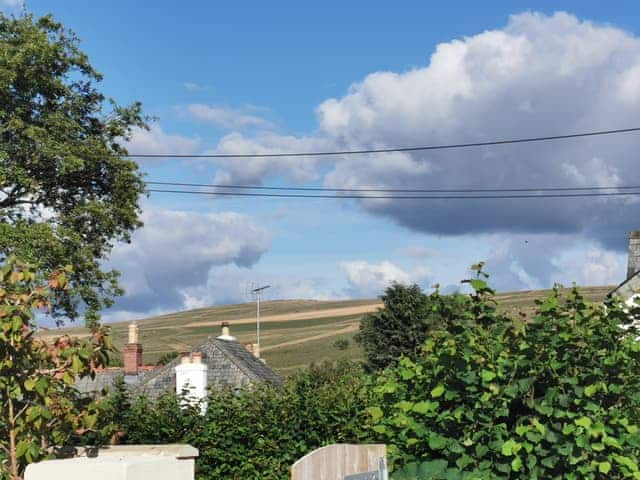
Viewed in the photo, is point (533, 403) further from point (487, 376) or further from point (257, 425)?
point (257, 425)

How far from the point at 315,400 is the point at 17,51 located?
22.6 m

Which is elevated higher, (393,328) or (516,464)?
(393,328)

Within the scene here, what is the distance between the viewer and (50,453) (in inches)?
271

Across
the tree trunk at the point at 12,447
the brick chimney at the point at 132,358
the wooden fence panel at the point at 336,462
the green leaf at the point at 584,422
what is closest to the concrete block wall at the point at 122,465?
the tree trunk at the point at 12,447

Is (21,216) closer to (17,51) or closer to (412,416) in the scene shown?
(17,51)

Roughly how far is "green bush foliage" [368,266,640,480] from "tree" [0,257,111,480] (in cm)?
245

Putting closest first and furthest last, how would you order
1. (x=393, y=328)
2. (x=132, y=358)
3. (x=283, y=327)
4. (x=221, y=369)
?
(x=221, y=369) < (x=132, y=358) < (x=393, y=328) < (x=283, y=327)

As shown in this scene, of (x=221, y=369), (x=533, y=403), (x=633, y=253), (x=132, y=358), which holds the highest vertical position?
(x=633, y=253)

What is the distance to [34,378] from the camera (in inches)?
274

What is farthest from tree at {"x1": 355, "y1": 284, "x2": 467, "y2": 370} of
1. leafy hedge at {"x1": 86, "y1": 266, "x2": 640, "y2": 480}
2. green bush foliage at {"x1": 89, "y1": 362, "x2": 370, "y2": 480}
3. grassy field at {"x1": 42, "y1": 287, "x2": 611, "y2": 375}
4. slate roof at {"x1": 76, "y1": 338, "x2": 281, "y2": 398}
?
grassy field at {"x1": 42, "y1": 287, "x2": 611, "y2": 375}

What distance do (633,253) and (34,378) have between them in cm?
2416

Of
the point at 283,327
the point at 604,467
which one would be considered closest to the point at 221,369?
the point at 604,467

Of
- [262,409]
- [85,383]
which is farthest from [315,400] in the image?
[85,383]

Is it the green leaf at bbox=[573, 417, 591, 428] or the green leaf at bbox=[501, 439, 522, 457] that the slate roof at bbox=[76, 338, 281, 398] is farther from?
the green leaf at bbox=[573, 417, 591, 428]
